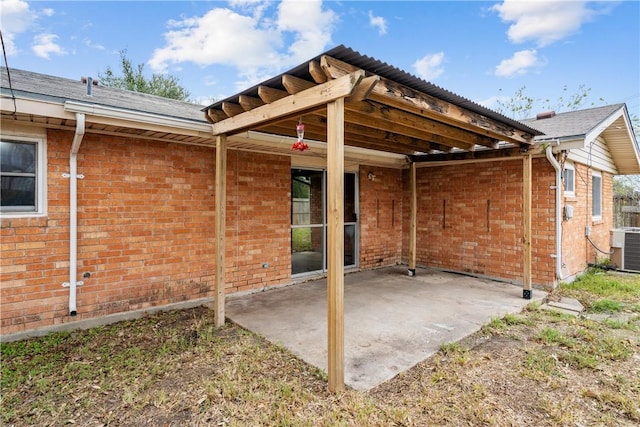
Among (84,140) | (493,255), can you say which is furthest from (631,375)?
(84,140)

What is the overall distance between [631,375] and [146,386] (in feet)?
14.4

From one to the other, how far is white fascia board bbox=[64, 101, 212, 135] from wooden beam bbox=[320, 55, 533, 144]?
2.28m

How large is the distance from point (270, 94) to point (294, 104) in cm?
37

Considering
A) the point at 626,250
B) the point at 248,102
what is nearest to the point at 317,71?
the point at 248,102

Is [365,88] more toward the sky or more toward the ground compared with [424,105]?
more toward the ground

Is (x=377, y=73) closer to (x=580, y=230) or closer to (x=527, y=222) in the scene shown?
(x=527, y=222)

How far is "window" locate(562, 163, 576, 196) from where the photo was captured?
6280 millimetres

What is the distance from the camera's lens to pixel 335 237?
2.72 m

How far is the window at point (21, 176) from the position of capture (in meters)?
3.64

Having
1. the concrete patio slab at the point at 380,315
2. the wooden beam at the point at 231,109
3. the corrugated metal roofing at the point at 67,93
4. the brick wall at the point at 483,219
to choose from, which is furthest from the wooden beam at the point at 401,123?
the concrete patio slab at the point at 380,315

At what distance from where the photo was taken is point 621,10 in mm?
9688

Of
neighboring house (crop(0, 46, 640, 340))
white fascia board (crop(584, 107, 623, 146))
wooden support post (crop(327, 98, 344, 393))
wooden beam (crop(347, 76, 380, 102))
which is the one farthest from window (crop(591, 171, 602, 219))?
wooden support post (crop(327, 98, 344, 393))

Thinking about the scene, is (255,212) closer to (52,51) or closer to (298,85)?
(298,85)

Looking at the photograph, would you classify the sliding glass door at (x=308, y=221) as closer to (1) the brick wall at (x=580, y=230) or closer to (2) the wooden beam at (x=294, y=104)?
(2) the wooden beam at (x=294, y=104)
